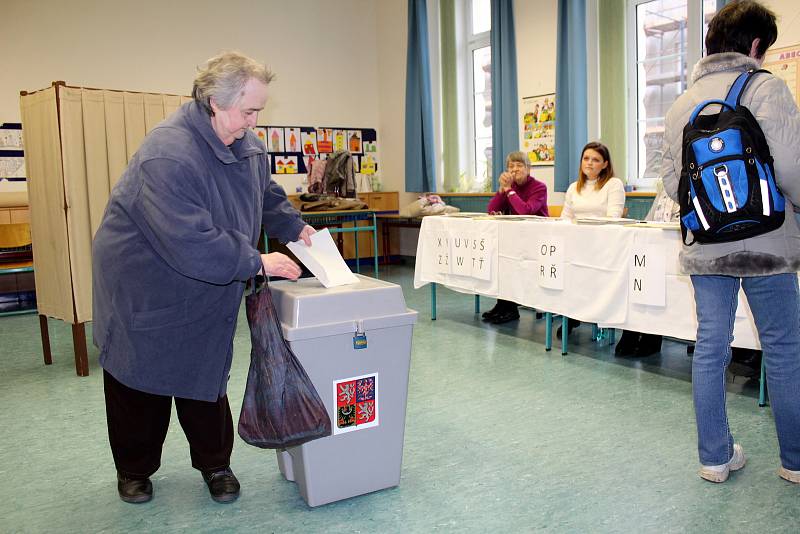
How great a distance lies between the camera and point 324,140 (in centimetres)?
809

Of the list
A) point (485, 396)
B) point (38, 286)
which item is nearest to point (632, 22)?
point (485, 396)

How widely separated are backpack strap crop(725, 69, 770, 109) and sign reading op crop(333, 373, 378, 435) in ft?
4.10

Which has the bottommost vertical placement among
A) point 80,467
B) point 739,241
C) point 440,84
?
point 80,467

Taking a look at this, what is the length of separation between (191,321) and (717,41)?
66.1 inches

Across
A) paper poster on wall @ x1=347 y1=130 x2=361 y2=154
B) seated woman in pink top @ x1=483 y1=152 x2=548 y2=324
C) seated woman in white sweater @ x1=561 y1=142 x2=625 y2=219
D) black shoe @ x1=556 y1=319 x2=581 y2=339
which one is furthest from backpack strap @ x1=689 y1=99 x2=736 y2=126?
paper poster on wall @ x1=347 y1=130 x2=361 y2=154

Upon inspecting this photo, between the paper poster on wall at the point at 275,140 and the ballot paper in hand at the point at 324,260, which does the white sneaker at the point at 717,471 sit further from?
the paper poster on wall at the point at 275,140

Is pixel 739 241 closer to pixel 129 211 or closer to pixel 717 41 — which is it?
pixel 717 41

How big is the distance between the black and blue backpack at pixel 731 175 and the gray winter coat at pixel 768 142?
3cm

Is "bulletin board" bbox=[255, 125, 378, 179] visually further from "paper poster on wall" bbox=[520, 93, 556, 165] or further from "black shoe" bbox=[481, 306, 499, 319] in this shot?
"black shoe" bbox=[481, 306, 499, 319]

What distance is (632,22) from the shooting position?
19.2 feet

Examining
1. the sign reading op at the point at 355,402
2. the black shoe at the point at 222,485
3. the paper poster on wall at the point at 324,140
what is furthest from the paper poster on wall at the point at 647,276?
the paper poster on wall at the point at 324,140

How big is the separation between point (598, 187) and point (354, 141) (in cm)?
457

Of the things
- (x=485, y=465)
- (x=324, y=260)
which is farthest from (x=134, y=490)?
(x=485, y=465)

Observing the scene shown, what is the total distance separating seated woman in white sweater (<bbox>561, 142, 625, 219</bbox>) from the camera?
4164mm
